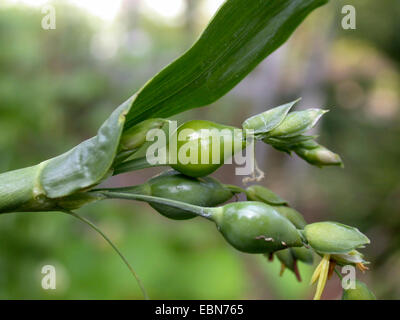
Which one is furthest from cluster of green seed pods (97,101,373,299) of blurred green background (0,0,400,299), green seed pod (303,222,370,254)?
blurred green background (0,0,400,299)

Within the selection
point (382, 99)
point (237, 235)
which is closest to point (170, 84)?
point (237, 235)

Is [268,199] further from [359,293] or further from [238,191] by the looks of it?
[359,293]

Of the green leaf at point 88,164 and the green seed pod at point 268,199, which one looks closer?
the green leaf at point 88,164

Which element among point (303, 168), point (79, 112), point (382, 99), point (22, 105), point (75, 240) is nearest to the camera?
point (22, 105)

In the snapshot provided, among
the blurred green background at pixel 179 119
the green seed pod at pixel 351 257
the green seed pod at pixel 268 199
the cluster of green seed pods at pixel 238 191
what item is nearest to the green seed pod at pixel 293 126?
the cluster of green seed pods at pixel 238 191

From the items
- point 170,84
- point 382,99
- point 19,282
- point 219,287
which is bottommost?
point 219,287

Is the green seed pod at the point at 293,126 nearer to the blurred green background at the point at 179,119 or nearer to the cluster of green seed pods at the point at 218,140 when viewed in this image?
the cluster of green seed pods at the point at 218,140

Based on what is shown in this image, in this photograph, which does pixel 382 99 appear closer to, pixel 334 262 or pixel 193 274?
pixel 193 274
